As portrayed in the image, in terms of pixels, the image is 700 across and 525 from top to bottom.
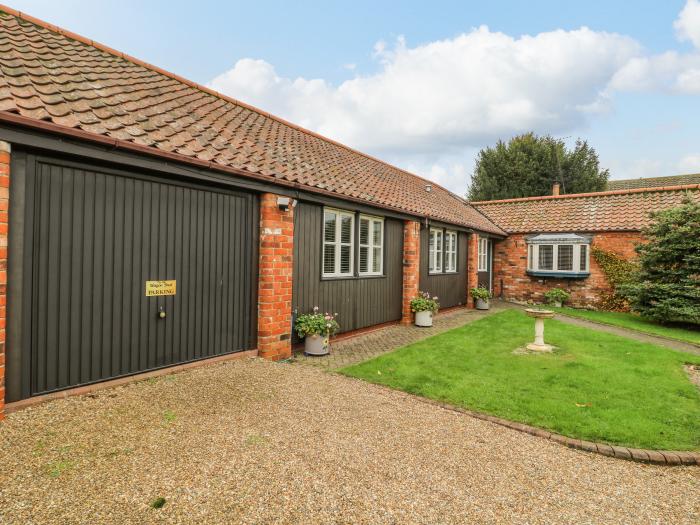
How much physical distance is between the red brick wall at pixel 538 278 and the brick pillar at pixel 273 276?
43.8 ft

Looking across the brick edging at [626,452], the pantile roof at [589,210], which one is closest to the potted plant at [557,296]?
the pantile roof at [589,210]

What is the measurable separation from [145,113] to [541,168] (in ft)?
95.8

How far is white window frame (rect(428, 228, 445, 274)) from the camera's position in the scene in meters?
12.4

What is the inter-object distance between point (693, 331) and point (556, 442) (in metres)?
10.5

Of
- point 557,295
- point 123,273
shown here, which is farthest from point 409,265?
point 557,295

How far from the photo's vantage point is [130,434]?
3.40 meters

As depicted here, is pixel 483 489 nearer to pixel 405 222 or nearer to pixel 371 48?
pixel 405 222

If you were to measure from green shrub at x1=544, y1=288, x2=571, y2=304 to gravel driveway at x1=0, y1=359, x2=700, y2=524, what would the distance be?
12995 mm

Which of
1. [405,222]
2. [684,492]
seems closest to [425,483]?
[684,492]

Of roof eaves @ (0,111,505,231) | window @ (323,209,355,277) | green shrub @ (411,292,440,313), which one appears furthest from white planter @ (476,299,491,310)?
roof eaves @ (0,111,505,231)

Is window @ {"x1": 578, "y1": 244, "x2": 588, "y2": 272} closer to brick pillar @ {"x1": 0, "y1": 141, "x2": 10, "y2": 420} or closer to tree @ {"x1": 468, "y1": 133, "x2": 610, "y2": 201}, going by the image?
tree @ {"x1": 468, "y1": 133, "x2": 610, "y2": 201}

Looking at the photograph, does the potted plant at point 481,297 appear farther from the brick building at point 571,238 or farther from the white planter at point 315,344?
the white planter at point 315,344

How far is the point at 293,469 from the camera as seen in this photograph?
10.1ft

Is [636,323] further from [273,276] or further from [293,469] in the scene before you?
[293,469]
